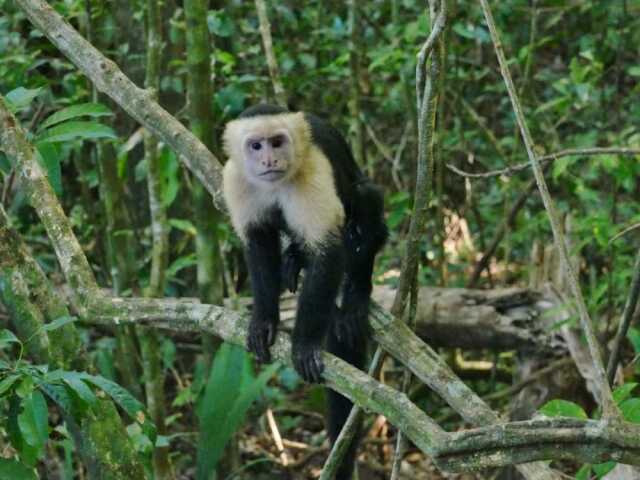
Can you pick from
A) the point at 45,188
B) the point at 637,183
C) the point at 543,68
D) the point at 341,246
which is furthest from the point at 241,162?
the point at 543,68

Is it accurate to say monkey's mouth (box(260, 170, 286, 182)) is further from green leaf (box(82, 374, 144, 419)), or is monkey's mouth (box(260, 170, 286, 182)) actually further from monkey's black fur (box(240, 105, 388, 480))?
green leaf (box(82, 374, 144, 419))

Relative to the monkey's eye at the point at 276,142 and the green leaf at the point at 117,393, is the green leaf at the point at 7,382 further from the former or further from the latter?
the monkey's eye at the point at 276,142

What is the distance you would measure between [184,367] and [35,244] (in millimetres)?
1205

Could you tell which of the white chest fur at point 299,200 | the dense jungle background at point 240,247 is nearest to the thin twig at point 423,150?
the dense jungle background at point 240,247

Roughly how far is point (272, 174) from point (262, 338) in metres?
0.57

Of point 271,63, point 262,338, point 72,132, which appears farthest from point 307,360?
point 271,63

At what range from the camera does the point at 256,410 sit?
5703 millimetres

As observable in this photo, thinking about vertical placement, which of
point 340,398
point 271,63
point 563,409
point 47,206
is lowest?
point 340,398

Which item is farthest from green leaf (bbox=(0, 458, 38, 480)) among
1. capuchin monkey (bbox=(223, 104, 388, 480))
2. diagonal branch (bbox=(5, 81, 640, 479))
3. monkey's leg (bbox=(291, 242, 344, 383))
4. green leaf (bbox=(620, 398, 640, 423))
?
green leaf (bbox=(620, 398, 640, 423))

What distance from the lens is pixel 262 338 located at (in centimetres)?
322

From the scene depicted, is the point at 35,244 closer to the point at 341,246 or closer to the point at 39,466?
the point at 39,466

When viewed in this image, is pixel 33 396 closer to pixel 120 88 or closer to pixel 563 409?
pixel 120 88

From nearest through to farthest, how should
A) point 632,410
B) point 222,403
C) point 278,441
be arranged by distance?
1. point 632,410
2. point 222,403
3. point 278,441

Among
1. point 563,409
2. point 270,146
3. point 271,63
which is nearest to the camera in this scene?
point 563,409
